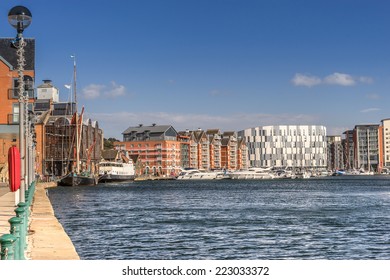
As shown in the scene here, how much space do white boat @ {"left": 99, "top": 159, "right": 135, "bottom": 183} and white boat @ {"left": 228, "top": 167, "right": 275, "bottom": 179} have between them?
40763 mm

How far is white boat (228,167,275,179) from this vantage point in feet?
541

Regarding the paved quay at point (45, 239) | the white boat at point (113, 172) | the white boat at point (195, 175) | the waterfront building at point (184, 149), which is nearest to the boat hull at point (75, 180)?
the white boat at point (113, 172)

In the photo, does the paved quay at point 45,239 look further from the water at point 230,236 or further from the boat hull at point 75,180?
the boat hull at point 75,180

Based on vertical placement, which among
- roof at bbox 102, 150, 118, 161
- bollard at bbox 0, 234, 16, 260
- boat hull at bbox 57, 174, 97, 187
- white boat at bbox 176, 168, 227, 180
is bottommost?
white boat at bbox 176, 168, 227, 180

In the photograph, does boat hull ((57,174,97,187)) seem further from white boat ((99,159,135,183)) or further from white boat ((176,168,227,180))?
white boat ((176,168,227,180))

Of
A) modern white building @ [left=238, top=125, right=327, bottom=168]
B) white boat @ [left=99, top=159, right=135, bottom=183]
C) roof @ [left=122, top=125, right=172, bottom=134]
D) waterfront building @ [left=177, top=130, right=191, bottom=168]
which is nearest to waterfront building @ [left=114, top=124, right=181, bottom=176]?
roof @ [left=122, top=125, right=172, bottom=134]

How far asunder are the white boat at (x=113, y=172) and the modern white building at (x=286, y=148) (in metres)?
28.6

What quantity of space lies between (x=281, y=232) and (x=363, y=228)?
464 centimetres

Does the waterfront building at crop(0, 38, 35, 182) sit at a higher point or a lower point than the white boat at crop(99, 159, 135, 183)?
higher

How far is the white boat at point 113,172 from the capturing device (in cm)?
12650
